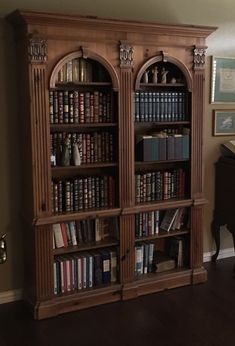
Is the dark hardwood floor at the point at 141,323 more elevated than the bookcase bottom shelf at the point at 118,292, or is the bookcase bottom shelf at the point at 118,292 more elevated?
the bookcase bottom shelf at the point at 118,292

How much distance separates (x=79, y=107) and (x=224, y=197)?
1644 mm

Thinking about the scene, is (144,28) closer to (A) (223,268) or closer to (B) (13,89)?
(B) (13,89)

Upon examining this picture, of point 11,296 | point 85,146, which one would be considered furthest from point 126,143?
point 11,296

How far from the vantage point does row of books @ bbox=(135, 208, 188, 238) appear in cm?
363

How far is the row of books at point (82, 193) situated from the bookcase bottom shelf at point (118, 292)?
0.64 meters

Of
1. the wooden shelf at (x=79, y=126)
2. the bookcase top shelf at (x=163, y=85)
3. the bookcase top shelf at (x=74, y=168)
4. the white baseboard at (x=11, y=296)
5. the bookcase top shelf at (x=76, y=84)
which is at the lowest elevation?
the white baseboard at (x=11, y=296)

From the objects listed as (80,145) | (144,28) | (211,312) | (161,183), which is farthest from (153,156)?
(211,312)

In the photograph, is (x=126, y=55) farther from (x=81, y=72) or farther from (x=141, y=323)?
(x=141, y=323)

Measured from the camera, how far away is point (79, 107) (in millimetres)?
3266

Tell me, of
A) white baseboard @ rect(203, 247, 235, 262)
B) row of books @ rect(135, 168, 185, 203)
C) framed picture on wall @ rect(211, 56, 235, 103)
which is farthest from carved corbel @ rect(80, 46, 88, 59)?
white baseboard @ rect(203, 247, 235, 262)

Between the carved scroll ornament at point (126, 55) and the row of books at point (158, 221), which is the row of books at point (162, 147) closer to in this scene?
the row of books at point (158, 221)

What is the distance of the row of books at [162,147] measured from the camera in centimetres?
348

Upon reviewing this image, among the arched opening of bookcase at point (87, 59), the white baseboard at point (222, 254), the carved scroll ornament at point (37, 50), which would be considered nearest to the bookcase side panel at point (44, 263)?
the arched opening of bookcase at point (87, 59)

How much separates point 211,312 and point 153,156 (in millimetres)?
1235
